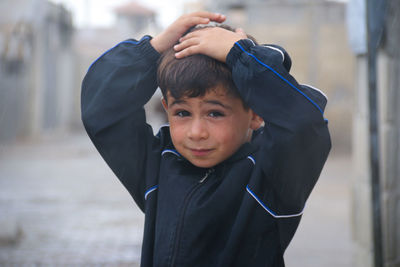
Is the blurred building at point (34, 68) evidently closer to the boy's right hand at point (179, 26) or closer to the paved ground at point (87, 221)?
the paved ground at point (87, 221)

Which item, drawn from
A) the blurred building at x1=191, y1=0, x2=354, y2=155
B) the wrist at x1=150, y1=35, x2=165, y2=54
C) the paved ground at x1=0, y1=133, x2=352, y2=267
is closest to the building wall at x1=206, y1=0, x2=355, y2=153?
the blurred building at x1=191, y1=0, x2=354, y2=155

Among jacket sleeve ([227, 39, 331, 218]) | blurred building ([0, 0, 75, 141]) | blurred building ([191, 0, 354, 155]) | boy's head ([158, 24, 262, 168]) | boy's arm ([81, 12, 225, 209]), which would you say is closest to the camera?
jacket sleeve ([227, 39, 331, 218])

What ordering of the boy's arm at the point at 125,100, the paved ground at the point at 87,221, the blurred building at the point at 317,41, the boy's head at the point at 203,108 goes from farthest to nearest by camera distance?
1. the blurred building at the point at 317,41
2. the paved ground at the point at 87,221
3. the boy's arm at the point at 125,100
4. the boy's head at the point at 203,108

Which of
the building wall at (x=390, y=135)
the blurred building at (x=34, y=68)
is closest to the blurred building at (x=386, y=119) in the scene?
the building wall at (x=390, y=135)

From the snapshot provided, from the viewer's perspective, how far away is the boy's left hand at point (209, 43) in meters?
1.46

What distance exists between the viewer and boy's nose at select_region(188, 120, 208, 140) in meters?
1.46

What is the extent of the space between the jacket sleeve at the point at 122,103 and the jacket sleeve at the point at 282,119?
0.32m

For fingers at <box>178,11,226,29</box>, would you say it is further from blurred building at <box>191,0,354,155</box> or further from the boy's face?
blurred building at <box>191,0,354,155</box>

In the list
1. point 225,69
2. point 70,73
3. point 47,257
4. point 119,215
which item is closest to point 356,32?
point 225,69

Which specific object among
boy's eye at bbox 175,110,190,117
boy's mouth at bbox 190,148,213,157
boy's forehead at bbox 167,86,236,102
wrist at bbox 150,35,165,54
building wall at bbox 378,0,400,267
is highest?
wrist at bbox 150,35,165,54

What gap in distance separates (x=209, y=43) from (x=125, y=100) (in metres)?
0.33

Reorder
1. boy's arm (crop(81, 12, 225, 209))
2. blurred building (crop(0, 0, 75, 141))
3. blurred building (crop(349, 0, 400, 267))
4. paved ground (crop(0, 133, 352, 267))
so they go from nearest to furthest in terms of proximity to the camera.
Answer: boy's arm (crop(81, 12, 225, 209)) < blurred building (crop(349, 0, 400, 267)) < paved ground (crop(0, 133, 352, 267)) < blurred building (crop(0, 0, 75, 141))

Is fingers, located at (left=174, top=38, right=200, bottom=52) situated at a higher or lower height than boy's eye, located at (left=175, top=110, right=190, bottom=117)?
higher

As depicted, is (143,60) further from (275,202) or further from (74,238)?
(74,238)
